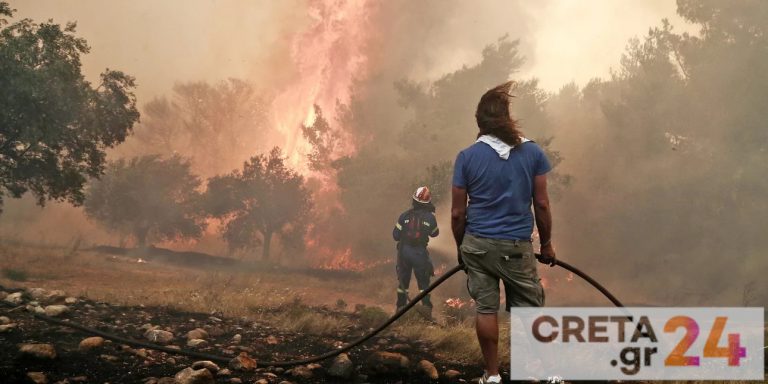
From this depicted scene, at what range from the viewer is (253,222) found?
89.2 ft

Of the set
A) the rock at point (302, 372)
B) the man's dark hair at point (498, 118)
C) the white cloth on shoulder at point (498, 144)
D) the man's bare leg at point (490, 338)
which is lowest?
the rock at point (302, 372)

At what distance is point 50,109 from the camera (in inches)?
493

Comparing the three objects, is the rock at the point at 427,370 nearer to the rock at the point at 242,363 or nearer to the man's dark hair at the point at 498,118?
the rock at the point at 242,363

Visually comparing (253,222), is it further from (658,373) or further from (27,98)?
(658,373)

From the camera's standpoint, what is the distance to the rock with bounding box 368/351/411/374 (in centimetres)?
465

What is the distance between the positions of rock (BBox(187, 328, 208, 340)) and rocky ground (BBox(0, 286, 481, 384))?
1cm

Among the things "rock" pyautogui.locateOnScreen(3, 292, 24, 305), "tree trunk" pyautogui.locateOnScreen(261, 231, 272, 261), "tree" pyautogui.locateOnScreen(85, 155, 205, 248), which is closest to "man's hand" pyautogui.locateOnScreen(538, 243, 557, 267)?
"rock" pyautogui.locateOnScreen(3, 292, 24, 305)

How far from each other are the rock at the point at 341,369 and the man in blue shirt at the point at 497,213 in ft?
4.75

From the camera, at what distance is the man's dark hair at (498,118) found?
11.8ft

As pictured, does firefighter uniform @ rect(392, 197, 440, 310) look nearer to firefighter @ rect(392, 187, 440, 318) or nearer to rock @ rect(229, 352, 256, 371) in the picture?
firefighter @ rect(392, 187, 440, 318)

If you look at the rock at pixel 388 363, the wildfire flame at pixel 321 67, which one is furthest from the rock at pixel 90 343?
the wildfire flame at pixel 321 67

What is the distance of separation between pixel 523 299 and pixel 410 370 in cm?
174

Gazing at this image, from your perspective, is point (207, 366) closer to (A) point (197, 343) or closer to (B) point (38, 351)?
(A) point (197, 343)

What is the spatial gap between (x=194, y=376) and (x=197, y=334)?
179cm
